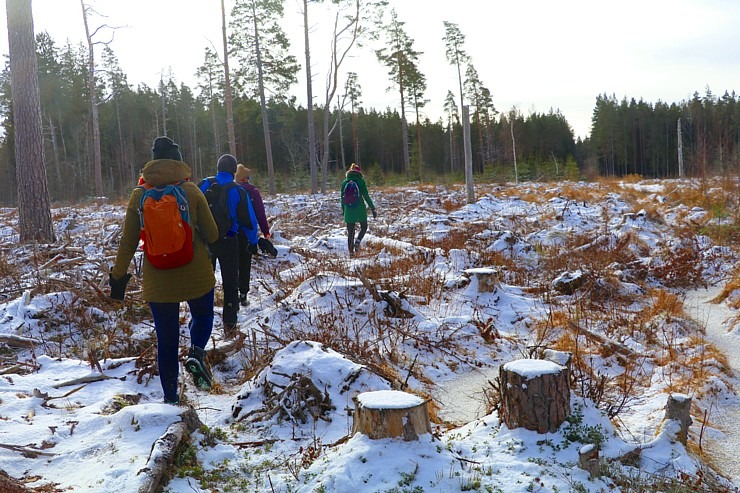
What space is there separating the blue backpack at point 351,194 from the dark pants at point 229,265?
418cm

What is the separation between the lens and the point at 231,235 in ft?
16.9

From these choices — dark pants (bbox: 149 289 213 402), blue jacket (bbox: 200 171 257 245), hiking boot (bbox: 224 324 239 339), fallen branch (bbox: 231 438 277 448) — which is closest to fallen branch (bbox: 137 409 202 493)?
fallen branch (bbox: 231 438 277 448)

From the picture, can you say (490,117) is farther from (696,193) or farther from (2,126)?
(2,126)

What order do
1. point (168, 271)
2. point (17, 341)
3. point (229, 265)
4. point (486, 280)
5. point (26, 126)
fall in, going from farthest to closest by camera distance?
point (26, 126) < point (486, 280) < point (229, 265) < point (17, 341) < point (168, 271)

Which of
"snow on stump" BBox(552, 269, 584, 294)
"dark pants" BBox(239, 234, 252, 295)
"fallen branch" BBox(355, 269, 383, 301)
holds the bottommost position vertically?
"snow on stump" BBox(552, 269, 584, 294)

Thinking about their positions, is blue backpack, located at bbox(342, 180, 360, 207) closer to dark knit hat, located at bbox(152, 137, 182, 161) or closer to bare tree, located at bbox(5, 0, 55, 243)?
bare tree, located at bbox(5, 0, 55, 243)

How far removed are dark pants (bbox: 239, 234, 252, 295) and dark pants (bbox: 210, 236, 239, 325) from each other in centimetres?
24

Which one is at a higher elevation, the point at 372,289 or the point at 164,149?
the point at 164,149

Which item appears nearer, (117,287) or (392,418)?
(392,418)

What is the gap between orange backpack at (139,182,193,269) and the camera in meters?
3.17

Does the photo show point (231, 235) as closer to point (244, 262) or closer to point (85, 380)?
point (244, 262)

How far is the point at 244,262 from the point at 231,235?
722 millimetres

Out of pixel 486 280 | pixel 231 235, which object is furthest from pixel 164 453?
pixel 486 280

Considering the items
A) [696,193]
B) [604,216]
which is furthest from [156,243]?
[696,193]
